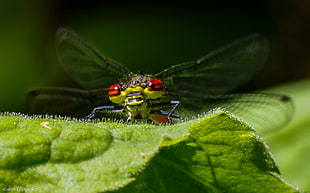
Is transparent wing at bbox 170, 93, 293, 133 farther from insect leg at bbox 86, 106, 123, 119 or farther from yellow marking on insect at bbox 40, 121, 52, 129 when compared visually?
yellow marking on insect at bbox 40, 121, 52, 129

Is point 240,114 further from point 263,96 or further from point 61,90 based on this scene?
point 61,90

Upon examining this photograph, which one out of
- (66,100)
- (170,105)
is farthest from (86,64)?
(170,105)

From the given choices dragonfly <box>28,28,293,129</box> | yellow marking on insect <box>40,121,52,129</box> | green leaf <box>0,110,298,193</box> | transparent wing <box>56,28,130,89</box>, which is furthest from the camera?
transparent wing <box>56,28,130,89</box>

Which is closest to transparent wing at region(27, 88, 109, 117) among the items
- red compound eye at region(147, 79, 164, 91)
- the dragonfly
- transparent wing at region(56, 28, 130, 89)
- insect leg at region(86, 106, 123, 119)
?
the dragonfly

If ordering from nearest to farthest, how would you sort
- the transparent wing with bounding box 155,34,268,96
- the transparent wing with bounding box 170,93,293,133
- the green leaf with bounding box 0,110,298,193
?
the green leaf with bounding box 0,110,298,193
the transparent wing with bounding box 170,93,293,133
the transparent wing with bounding box 155,34,268,96

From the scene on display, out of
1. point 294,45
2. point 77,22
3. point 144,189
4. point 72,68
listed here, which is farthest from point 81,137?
point 294,45

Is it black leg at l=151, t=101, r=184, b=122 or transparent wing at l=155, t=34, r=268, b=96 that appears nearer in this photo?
black leg at l=151, t=101, r=184, b=122

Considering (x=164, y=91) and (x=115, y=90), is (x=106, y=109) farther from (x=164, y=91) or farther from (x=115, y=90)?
(x=164, y=91)
